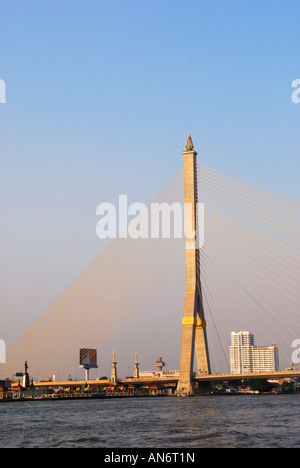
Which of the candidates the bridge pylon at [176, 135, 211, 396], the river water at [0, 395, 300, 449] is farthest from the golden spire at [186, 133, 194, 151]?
the river water at [0, 395, 300, 449]

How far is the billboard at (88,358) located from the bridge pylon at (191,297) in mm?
102061

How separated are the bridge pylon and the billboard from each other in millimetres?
102061

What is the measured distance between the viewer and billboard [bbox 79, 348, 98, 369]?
609 feet

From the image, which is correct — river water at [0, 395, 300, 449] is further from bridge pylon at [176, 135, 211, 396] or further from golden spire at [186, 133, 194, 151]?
golden spire at [186, 133, 194, 151]

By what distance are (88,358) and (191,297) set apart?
11147 centimetres

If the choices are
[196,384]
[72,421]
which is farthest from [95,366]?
[72,421]

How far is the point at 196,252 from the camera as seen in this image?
8244cm

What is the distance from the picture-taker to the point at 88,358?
187625 mm

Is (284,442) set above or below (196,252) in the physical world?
below

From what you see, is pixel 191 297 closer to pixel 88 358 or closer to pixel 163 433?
pixel 163 433

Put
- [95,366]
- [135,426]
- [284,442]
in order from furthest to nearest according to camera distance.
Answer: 1. [95,366]
2. [135,426]
3. [284,442]

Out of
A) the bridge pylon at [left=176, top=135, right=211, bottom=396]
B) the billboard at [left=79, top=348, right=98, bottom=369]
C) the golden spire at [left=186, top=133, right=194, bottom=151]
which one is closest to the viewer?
the bridge pylon at [left=176, top=135, right=211, bottom=396]

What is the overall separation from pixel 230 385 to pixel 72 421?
158 meters

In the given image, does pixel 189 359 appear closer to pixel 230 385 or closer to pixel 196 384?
pixel 196 384
